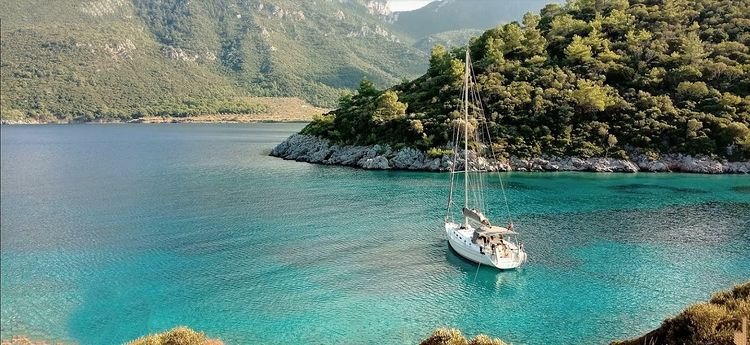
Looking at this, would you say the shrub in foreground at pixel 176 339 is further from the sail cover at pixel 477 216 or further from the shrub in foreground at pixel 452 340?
the sail cover at pixel 477 216

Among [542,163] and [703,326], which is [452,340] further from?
[542,163]

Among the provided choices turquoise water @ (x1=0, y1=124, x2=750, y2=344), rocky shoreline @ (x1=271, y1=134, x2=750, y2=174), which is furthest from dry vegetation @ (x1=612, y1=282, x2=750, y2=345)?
rocky shoreline @ (x1=271, y1=134, x2=750, y2=174)

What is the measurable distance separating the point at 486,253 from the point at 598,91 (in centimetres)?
5807

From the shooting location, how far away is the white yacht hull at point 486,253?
31.8 metres

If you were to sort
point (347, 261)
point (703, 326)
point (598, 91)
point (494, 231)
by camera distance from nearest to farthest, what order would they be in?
point (703, 326) < point (494, 231) < point (347, 261) < point (598, 91)

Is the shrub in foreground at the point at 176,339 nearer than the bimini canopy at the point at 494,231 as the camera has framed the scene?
Yes

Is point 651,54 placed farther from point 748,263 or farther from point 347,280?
point 347,280

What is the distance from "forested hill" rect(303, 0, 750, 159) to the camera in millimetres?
74875

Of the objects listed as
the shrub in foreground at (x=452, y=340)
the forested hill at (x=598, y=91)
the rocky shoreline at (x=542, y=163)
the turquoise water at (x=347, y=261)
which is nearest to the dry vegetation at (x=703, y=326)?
the shrub in foreground at (x=452, y=340)

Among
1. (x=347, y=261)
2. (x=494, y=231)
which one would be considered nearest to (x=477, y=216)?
(x=494, y=231)

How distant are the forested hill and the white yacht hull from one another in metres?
43.5

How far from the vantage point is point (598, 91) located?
7888cm

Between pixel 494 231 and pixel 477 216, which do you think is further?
pixel 477 216

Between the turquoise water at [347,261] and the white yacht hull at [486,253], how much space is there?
2.56 feet
